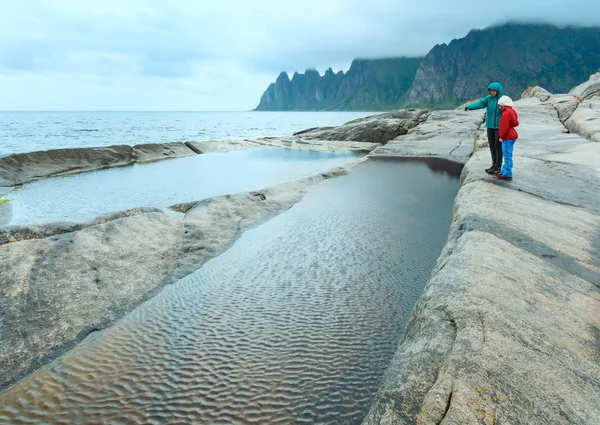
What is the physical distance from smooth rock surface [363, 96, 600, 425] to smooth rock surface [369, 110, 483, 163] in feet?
64.2

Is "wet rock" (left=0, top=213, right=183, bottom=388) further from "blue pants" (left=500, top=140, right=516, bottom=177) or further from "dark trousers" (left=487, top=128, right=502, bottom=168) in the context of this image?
"dark trousers" (left=487, top=128, right=502, bottom=168)

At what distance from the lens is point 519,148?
56.1ft

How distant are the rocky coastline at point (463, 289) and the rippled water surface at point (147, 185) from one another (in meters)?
3.47

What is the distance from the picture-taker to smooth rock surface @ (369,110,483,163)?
90.9 feet

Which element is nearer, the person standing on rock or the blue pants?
the blue pants

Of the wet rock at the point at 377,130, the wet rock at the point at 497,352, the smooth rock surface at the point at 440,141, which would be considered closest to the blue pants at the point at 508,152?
the wet rock at the point at 497,352

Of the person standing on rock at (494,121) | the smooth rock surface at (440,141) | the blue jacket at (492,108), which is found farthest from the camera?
the smooth rock surface at (440,141)

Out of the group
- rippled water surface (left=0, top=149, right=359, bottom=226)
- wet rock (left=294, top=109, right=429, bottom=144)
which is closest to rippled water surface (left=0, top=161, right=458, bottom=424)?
rippled water surface (left=0, top=149, right=359, bottom=226)

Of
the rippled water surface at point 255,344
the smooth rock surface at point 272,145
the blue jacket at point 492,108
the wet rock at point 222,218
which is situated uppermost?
the blue jacket at point 492,108

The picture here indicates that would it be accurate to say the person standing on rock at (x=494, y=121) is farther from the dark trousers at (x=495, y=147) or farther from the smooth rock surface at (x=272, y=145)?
the smooth rock surface at (x=272, y=145)

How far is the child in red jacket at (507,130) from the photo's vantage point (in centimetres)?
1073

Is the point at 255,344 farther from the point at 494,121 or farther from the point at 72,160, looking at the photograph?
the point at 72,160

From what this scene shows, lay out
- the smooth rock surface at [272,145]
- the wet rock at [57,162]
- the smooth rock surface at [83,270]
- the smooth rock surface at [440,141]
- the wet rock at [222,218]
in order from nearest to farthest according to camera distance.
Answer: the smooth rock surface at [83,270] → the wet rock at [222,218] → the wet rock at [57,162] → the smooth rock surface at [440,141] → the smooth rock surface at [272,145]

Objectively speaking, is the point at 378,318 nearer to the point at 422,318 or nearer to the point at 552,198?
the point at 422,318
